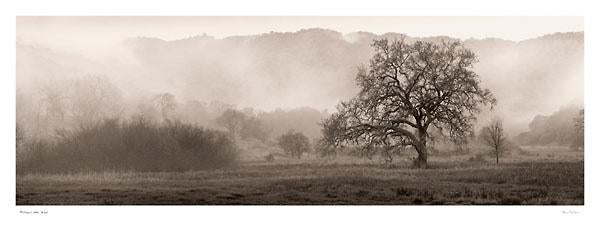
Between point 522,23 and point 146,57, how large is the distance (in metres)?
12.7

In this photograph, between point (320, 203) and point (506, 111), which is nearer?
point (320, 203)

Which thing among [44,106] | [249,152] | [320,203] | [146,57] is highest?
[146,57]

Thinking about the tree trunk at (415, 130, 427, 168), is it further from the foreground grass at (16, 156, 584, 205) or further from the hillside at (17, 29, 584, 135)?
the hillside at (17, 29, 584, 135)

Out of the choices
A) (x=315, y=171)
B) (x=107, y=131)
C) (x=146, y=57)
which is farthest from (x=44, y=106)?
(x=315, y=171)

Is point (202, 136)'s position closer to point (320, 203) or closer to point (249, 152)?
point (249, 152)

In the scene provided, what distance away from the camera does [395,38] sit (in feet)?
82.0

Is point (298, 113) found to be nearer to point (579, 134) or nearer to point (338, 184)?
point (338, 184)

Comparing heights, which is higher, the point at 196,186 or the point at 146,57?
the point at 146,57

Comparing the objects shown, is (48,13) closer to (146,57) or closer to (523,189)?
(146,57)

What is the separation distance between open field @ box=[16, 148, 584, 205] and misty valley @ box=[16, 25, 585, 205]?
62 millimetres

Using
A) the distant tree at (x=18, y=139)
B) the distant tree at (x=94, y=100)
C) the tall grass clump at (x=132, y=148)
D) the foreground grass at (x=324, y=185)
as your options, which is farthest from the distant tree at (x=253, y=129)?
the distant tree at (x=18, y=139)

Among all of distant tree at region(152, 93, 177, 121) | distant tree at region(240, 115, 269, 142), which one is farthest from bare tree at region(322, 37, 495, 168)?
distant tree at region(152, 93, 177, 121)

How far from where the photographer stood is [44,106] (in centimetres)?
2450

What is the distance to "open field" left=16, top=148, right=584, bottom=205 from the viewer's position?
23766 mm
